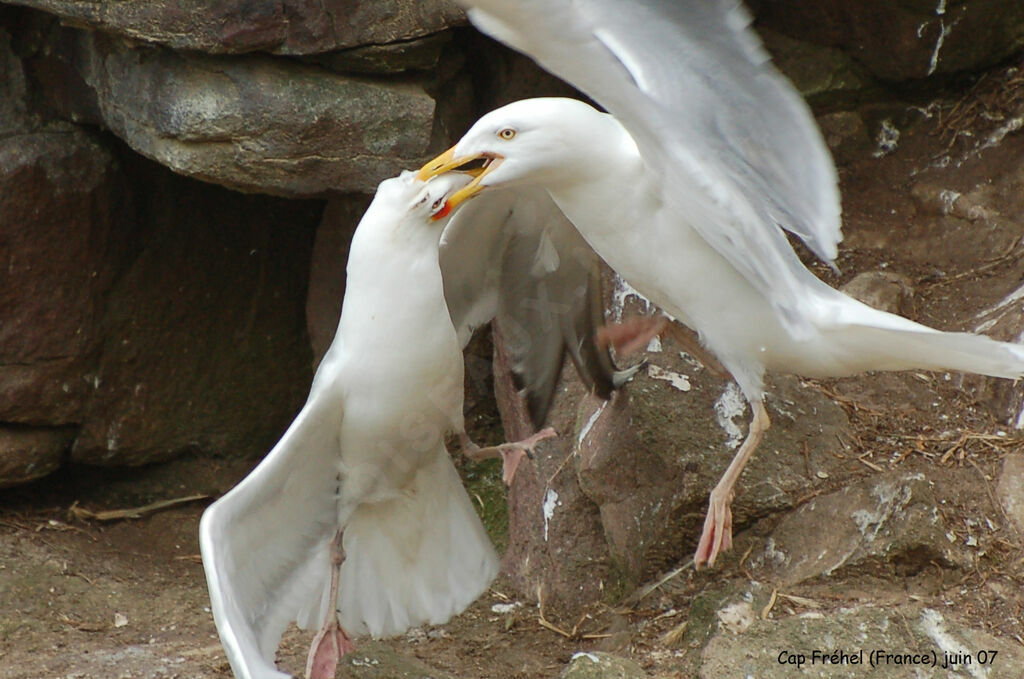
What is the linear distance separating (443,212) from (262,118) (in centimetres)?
99

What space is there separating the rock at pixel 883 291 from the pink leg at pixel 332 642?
177cm

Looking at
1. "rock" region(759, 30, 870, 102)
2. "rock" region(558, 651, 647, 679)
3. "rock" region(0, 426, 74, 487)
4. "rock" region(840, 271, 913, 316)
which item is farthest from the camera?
"rock" region(0, 426, 74, 487)

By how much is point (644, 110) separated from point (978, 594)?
1401 millimetres

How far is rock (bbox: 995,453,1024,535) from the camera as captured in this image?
304 cm

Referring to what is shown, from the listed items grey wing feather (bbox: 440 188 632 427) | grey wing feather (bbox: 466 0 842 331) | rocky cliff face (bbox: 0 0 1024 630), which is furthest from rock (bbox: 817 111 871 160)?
grey wing feather (bbox: 466 0 842 331)

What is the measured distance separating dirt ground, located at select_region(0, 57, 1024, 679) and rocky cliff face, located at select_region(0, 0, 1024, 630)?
0.8 inches

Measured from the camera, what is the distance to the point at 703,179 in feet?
8.08

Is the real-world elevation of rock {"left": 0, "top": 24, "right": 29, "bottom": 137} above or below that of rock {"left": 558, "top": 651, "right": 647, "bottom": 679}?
above

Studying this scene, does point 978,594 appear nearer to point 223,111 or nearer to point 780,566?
point 780,566

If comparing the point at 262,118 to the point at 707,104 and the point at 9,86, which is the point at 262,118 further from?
the point at 707,104

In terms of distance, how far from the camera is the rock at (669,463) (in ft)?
10.8

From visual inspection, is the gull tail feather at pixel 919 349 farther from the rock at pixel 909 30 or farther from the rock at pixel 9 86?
the rock at pixel 9 86

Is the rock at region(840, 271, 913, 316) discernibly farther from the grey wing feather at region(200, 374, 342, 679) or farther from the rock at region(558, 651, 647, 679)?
the grey wing feather at region(200, 374, 342, 679)

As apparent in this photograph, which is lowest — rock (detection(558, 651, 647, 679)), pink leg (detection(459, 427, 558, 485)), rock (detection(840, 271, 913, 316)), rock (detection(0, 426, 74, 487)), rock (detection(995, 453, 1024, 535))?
rock (detection(0, 426, 74, 487))
